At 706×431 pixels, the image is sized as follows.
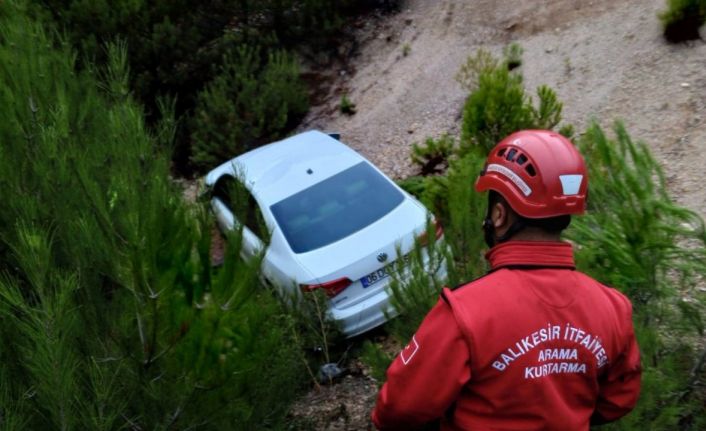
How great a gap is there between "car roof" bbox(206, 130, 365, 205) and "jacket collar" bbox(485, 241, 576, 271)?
15.4ft

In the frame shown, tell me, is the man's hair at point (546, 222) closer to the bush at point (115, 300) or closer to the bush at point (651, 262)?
the bush at point (115, 300)

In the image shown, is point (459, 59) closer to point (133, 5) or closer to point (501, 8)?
point (501, 8)

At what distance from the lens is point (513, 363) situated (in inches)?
84.4

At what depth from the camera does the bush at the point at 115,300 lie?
2396mm

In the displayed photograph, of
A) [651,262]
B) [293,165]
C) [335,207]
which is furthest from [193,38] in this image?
[651,262]

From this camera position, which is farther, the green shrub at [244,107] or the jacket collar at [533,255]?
the green shrub at [244,107]

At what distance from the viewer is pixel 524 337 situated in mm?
2135

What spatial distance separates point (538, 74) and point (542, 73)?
5cm

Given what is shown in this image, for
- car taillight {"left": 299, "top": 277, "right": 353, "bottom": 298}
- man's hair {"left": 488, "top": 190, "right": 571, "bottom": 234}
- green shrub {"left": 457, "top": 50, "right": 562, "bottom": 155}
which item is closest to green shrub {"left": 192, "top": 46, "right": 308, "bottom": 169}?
green shrub {"left": 457, "top": 50, "right": 562, "bottom": 155}

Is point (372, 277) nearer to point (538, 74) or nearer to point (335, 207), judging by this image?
point (335, 207)

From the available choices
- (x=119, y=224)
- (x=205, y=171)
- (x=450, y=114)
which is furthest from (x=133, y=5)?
(x=119, y=224)

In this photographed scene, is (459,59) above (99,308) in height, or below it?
below

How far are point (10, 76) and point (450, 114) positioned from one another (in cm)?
766

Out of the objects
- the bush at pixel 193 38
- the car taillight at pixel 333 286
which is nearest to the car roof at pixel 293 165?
the car taillight at pixel 333 286
